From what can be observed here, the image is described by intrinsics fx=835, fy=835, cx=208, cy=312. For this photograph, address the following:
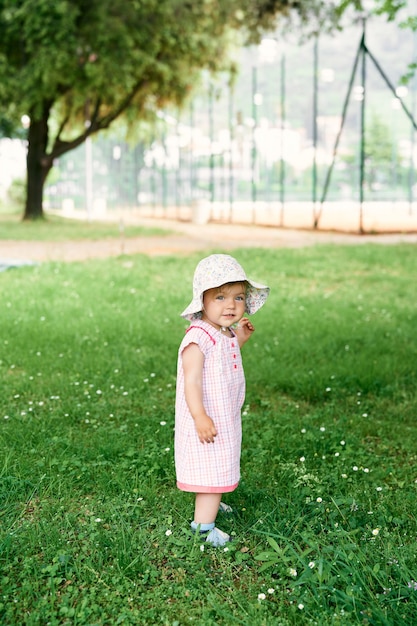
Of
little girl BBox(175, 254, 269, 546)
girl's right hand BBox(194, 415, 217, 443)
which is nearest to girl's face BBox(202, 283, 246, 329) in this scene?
little girl BBox(175, 254, 269, 546)

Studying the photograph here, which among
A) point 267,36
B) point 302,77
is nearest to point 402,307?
point 267,36

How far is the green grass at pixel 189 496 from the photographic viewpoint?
2.96m

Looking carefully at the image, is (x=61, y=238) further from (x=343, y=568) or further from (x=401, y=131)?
(x=401, y=131)

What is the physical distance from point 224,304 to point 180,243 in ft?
48.8

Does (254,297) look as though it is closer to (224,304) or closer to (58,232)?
(224,304)

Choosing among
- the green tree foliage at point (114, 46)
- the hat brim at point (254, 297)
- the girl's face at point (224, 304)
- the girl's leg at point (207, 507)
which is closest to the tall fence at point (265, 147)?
the green tree foliage at point (114, 46)

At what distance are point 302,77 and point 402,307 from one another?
21957 mm

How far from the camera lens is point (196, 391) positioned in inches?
129

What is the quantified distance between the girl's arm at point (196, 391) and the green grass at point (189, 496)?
47cm

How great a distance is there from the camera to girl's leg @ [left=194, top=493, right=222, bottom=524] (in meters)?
3.39

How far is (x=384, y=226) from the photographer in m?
23.5

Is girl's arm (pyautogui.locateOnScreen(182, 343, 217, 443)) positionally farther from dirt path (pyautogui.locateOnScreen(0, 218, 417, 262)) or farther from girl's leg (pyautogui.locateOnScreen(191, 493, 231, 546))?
dirt path (pyautogui.locateOnScreen(0, 218, 417, 262))

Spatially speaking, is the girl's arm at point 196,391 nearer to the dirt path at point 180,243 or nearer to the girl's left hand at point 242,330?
the girl's left hand at point 242,330

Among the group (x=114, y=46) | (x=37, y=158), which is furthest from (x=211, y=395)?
(x=37, y=158)
